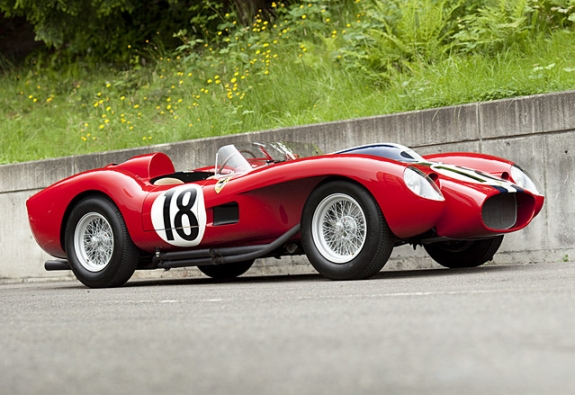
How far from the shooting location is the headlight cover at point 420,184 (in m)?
6.04

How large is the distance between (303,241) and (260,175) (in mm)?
667

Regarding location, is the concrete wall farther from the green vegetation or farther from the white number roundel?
the white number roundel

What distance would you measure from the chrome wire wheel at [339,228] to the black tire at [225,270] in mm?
2068

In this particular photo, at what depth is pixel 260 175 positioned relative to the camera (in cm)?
677

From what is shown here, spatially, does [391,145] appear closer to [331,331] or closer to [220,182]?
[220,182]

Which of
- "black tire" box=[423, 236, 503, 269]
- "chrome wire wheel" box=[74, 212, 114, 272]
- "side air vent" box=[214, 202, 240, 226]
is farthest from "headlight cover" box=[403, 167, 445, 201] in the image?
"chrome wire wheel" box=[74, 212, 114, 272]

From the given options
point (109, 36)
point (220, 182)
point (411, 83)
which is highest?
point (109, 36)

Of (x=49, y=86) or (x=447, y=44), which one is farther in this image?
(x=49, y=86)

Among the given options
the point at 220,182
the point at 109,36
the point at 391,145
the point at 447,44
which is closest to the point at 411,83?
the point at 447,44

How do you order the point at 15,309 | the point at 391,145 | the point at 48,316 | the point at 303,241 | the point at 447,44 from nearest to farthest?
1. the point at 48,316
2. the point at 15,309
3. the point at 303,241
4. the point at 391,145
5. the point at 447,44

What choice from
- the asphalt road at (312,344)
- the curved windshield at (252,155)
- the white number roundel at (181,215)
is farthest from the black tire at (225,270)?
the asphalt road at (312,344)

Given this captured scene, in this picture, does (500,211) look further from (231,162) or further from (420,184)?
(231,162)

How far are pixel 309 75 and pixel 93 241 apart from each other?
14.1 feet

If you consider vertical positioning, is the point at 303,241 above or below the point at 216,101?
below
